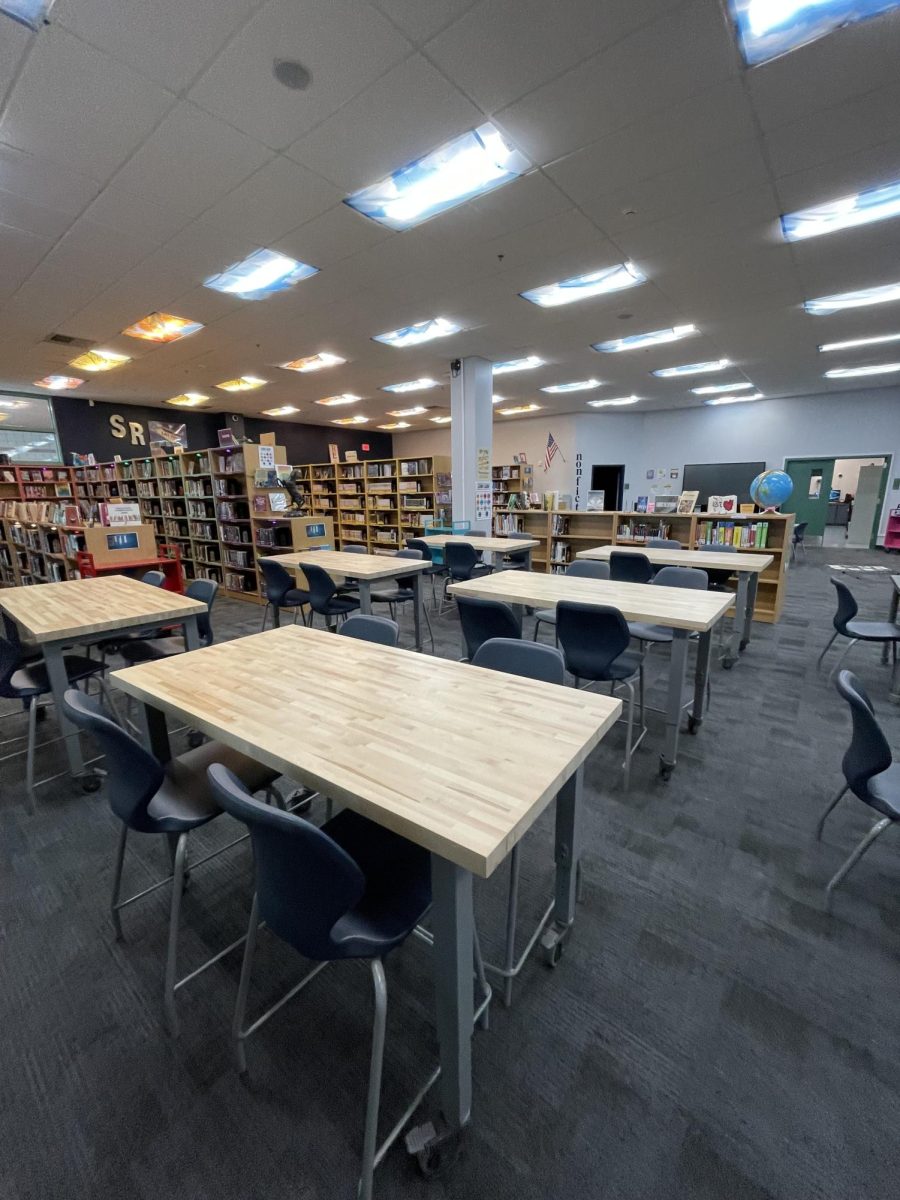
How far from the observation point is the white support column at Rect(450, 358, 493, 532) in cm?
634

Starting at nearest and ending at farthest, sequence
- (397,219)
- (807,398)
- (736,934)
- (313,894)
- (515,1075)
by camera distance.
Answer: (313,894) → (515,1075) → (736,934) → (397,219) → (807,398)

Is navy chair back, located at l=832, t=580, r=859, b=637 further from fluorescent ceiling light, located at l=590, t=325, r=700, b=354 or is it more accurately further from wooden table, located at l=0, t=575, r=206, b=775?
wooden table, located at l=0, t=575, r=206, b=775

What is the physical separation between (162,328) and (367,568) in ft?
11.6

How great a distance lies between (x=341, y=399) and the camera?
876 centimetres

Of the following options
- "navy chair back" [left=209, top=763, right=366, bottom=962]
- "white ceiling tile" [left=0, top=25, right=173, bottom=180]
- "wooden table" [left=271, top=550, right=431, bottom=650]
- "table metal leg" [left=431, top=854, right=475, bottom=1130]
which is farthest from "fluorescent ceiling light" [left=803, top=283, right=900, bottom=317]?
"navy chair back" [left=209, top=763, right=366, bottom=962]

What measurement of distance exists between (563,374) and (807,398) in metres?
6.20

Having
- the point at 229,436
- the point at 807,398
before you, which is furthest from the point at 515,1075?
the point at 807,398

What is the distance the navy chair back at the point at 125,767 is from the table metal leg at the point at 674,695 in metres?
2.12

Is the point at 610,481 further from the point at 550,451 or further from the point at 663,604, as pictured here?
the point at 663,604

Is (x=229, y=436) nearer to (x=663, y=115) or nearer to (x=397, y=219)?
(x=397, y=219)

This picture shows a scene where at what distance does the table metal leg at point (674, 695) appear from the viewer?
7.50 ft

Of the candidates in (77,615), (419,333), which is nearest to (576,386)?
(419,333)

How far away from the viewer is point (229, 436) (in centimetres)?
632

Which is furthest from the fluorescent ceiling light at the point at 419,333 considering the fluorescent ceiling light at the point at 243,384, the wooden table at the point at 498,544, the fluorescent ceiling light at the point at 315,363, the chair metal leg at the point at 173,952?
the chair metal leg at the point at 173,952
